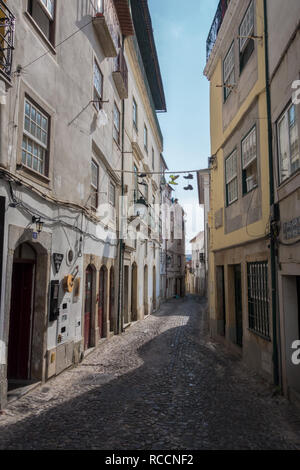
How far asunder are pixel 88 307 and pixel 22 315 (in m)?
3.66

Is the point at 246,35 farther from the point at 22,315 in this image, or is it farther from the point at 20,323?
the point at 20,323

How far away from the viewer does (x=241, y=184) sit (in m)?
9.62

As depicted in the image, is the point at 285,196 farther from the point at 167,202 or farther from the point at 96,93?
the point at 167,202

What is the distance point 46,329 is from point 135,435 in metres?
3.19

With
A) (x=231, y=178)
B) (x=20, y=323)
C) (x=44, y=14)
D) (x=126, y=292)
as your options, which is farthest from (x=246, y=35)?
(x=126, y=292)

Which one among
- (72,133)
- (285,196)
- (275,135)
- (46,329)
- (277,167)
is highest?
(72,133)

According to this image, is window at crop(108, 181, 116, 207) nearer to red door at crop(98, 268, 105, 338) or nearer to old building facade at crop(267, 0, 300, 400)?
red door at crop(98, 268, 105, 338)

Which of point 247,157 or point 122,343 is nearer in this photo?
point 247,157

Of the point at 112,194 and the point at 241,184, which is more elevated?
the point at 112,194

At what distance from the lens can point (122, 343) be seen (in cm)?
1201

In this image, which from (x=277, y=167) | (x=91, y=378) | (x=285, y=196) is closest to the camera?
(x=285, y=196)

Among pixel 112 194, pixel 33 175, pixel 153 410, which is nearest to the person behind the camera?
pixel 153 410

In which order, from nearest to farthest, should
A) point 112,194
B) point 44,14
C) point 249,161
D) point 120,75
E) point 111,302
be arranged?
point 44,14 → point 249,161 → point 120,75 → point 111,302 → point 112,194

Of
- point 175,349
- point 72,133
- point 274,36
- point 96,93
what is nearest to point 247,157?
point 274,36
